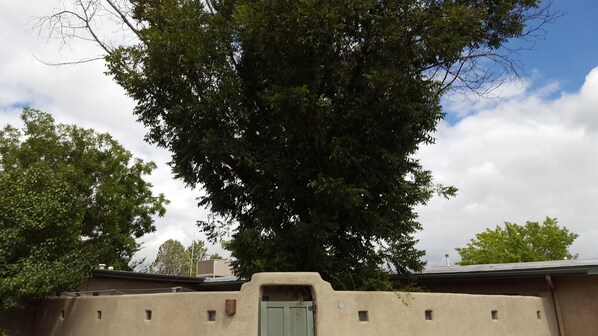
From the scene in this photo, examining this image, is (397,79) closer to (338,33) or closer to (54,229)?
(338,33)

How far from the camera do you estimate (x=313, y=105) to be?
10.1 m

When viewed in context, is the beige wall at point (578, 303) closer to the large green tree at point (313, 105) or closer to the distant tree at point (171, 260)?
the large green tree at point (313, 105)

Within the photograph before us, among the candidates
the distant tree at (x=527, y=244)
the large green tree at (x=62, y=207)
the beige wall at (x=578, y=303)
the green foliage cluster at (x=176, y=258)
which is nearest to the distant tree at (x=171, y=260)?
the green foliage cluster at (x=176, y=258)

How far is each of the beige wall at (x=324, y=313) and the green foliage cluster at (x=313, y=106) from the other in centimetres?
193

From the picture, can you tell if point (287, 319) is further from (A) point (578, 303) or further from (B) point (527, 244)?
(B) point (527, 244)

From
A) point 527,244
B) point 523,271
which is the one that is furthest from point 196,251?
point 523,271

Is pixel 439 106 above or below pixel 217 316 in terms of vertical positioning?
above

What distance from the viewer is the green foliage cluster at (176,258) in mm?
48031

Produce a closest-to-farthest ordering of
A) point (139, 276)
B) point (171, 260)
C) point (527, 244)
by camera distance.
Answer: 1. point (139, 276)
2. point (527, 244)
3. point (171, 260)

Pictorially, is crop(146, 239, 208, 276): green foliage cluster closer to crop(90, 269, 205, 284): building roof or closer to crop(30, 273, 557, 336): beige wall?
crop(90, 269, 205, 284): building roof

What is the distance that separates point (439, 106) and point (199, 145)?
6352 mm

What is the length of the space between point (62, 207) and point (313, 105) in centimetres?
692

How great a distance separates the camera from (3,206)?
1081 centimetres

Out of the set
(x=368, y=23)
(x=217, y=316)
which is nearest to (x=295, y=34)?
(x=368, y=23)
